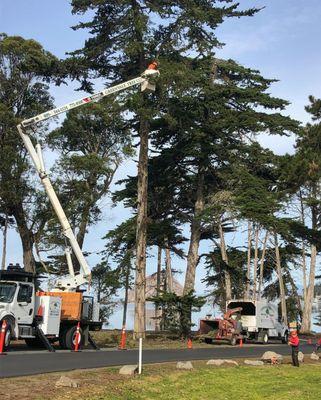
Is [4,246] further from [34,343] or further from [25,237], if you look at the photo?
[34,343]

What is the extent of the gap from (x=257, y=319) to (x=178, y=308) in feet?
23.2

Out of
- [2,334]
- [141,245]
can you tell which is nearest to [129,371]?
[2,334]

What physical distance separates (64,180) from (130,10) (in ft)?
57.6

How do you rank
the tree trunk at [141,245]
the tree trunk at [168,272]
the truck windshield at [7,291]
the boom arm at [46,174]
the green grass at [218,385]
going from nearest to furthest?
the green grass at [218,385] → the truck windshield at [7,291] → the boom arm at [46,174] → the tree trunk at [141,245] → the tree trunk at [168,272]

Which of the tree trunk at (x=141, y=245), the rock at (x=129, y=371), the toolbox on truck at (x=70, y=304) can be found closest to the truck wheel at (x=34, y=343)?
the toolbox on truck at (x=70, y=304)

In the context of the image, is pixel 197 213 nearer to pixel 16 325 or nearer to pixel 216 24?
pixel 216 24

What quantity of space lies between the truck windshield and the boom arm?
339 centimetres

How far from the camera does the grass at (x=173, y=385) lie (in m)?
10.6

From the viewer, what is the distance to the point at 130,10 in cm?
2948

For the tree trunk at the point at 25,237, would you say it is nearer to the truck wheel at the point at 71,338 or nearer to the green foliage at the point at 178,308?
the green foliage at the point at 178,308

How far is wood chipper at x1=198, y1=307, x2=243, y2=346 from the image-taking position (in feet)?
104

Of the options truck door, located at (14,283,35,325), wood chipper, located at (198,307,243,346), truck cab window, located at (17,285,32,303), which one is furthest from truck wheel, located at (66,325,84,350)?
wood chipper, located at (198,307,243,346)

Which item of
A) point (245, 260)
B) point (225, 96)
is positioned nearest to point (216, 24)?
point (225, 96)

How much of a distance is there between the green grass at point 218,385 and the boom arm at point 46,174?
845 centimetres
